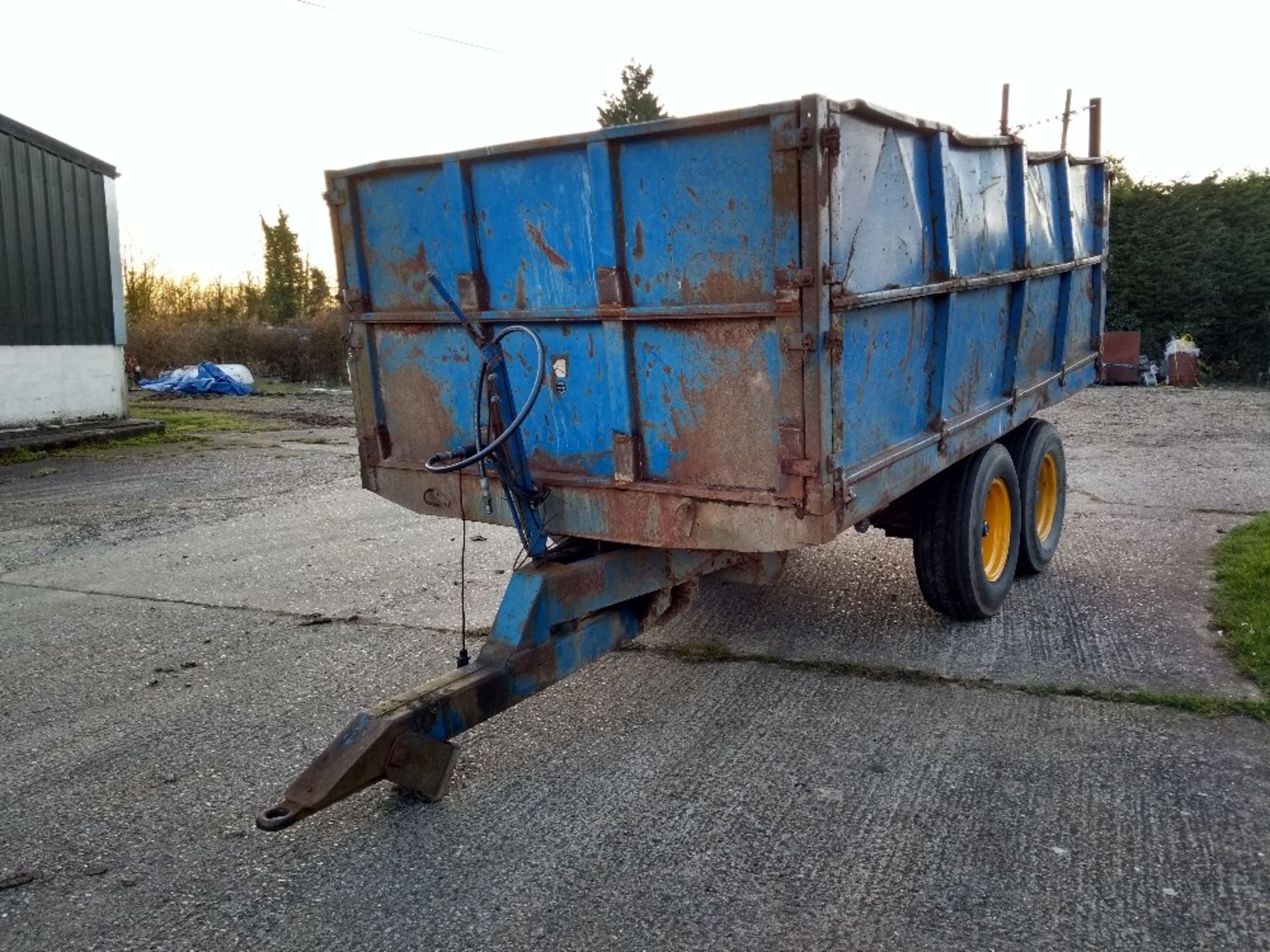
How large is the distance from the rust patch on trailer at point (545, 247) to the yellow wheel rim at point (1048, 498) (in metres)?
4.11

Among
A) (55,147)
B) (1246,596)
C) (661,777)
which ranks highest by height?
(55,147)

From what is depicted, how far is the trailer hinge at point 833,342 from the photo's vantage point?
371 centimetres

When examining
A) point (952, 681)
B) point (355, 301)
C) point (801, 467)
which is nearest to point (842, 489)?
point (801, 467)

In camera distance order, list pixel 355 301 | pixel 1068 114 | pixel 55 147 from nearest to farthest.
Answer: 1. pixel 355 301
2. pixel 55 147
3. pixel 1068 114

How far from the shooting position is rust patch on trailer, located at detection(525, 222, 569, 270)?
4.26 meters

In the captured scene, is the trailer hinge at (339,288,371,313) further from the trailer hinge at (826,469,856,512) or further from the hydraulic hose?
the trailer hinge at (826,469,856,512)

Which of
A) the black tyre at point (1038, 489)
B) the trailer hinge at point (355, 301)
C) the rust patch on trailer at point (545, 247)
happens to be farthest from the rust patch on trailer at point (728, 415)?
the black tyre at point (1038, 489)

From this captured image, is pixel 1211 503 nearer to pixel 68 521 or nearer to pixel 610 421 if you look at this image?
pixel 610 421

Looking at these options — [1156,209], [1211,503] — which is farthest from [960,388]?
[1156,209]

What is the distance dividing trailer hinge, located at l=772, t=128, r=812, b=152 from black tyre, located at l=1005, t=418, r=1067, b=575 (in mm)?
3384

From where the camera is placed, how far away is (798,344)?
3.71 meters

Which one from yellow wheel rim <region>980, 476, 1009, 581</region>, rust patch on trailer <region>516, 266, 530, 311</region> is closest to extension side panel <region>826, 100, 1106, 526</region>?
yellow wheel rim <region>980, 476, 1009, 581</region>

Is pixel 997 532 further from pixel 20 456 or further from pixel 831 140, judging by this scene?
pixel 20 456

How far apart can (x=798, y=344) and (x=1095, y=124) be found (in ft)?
65.0
